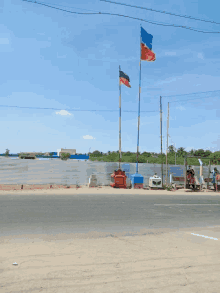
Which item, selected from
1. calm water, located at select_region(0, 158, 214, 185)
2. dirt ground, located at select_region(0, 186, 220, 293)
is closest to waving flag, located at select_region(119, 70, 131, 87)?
calm water, located at select_region(0, 158, 214, 185)

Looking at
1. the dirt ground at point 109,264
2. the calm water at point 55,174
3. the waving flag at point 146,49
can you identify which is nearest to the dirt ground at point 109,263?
the dirt ground at point 109,264

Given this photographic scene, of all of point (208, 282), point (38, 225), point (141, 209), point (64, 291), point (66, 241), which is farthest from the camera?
point (141, 209)

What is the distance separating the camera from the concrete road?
24.4 ft

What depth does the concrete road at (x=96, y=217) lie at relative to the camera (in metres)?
7.45

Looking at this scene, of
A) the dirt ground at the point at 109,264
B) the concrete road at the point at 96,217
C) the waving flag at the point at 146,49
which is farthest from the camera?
the waving flag at the point at 146,49

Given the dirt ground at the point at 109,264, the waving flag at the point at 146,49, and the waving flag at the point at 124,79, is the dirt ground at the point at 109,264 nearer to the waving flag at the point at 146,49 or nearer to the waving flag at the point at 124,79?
the waving flag at the point at 124,79

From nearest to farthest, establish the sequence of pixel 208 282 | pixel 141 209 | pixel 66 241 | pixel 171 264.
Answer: pixel 208 282 < pixel 171 264 < pixel 66 241 < pixel 141 209

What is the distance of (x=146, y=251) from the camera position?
18.3ft

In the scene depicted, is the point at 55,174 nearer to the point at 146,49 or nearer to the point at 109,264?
the point at 146,49

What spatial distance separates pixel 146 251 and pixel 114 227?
2284 mm

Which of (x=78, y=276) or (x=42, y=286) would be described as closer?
(x=42, y=286)

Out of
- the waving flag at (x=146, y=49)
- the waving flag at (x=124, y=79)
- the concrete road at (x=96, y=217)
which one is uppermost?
the waving flag at (x=146, y=49)

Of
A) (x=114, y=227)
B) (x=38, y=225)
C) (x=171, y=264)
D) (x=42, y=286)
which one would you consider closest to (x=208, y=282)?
(x=171, y=264)

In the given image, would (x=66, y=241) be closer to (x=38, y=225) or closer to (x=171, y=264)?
(x=38, y=225)
